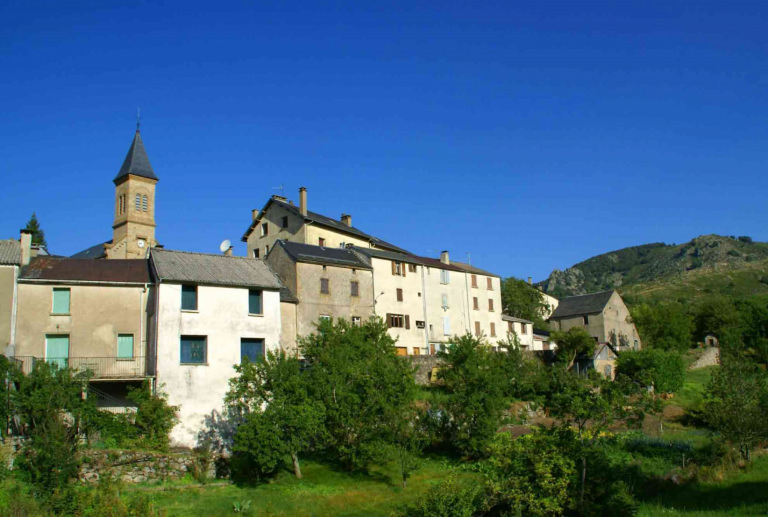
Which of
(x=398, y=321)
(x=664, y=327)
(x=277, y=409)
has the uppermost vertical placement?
(x=398, y=321)

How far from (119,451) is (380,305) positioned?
25.2 m

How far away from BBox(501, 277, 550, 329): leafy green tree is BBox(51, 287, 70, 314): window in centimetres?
5340

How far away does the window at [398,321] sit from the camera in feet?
164

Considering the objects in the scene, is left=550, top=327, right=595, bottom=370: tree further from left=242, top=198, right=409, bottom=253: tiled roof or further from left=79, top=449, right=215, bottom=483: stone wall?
left=79, top=449, right=215, bottom=483: stone wall

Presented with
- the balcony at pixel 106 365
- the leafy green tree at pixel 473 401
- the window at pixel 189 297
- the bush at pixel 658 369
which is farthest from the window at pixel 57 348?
the bush at pixel 658 369

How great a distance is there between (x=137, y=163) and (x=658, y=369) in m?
50.5

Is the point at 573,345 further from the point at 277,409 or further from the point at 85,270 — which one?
the point at 85,270

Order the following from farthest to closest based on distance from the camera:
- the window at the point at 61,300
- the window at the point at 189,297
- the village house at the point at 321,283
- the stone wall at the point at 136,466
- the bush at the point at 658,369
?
the bush at the point at 658,369, the village house at the point at 321,283, the window at the point at 189,297, the window at the point at 61,300, the stone wall at the point at 136,466

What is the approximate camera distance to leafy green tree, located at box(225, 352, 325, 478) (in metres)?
27.4

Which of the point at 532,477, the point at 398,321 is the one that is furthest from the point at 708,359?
the point at 532,477

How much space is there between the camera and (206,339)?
3409cm

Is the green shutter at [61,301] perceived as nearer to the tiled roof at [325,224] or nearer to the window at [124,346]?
the window at [124,346]

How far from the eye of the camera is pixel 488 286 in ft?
199

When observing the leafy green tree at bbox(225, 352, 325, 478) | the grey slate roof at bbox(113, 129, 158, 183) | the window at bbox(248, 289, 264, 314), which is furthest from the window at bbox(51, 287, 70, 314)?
the grey slate roof at bbox(113, 129, 158, 183)
